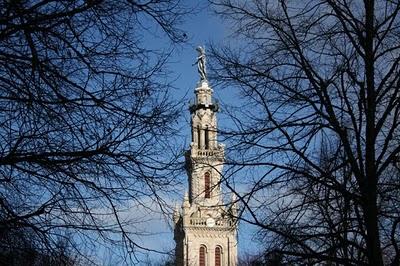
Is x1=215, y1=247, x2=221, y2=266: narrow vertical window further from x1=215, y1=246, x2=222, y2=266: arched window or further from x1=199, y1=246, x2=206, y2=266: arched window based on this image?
x1=199, y1=246, x2=206, y2=266: arched window

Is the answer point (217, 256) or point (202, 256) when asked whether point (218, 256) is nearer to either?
point (217, 256)

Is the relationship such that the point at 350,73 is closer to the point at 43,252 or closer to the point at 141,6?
the point at 141,6

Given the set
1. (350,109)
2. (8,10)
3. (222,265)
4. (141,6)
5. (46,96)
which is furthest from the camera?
(222,265)

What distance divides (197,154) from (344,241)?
57.3 metres

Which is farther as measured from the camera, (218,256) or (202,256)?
(202,256)

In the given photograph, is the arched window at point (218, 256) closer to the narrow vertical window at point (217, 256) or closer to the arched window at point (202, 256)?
the narrow vertical window at point (217, 256)

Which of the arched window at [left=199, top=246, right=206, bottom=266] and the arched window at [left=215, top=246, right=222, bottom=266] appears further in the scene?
the arched window at [left=199, top=246, right=206, bottom=266]

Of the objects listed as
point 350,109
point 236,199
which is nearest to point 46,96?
point 236,199

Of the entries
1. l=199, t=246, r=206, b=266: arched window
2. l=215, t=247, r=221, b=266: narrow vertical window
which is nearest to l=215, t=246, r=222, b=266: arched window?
l=215, t=247, r=221, b=266: narrow vertical window

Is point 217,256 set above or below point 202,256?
below

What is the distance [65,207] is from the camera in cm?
680

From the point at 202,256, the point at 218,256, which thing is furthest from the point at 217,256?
the point at 202,256

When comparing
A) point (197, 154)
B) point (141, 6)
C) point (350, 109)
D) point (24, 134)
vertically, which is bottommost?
point (24, 134)

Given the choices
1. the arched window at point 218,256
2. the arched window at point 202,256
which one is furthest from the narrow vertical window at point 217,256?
the arched window at point 202,256
